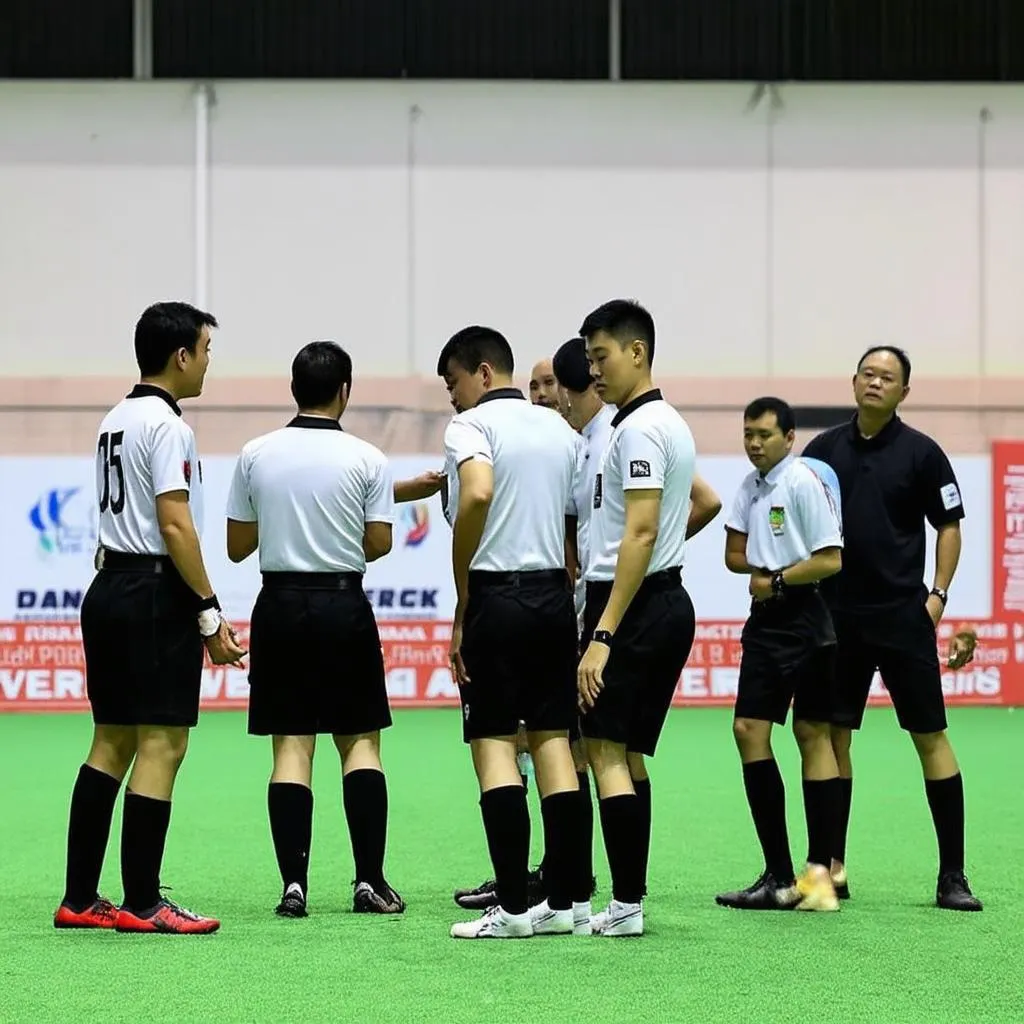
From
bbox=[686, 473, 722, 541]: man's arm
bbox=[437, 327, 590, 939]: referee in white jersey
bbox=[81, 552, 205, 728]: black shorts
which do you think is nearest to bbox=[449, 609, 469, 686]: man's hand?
bbox=[437, 327, 590, 939]: referee in white jersey

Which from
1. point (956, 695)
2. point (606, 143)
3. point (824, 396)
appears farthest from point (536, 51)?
point (956, 695)

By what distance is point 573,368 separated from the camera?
634cm

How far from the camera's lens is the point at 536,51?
15648mm

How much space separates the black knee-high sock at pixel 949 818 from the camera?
6.12 metres

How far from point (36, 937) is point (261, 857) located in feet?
5.51

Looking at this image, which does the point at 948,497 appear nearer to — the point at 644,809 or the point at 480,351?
the point at 644,809

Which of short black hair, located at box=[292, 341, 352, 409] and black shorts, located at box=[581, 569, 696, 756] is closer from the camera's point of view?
black shorts, located at box=[581, 569, 696, 756]

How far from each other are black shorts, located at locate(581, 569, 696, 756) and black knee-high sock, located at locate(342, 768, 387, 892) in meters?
0.80

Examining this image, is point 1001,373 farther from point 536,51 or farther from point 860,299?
point 536,51

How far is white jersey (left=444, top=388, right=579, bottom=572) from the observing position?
552 cm

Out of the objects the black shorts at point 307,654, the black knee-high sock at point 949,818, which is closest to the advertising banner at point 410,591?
the black knee-high sock at point 949,818

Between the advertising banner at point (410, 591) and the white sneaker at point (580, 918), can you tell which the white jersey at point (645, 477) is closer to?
the white sneaker at point (580, 918)

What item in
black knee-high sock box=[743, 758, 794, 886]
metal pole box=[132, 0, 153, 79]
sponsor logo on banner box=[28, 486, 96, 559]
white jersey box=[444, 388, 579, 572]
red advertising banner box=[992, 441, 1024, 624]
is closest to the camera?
white jersey box=[444, 388, 579, 572]

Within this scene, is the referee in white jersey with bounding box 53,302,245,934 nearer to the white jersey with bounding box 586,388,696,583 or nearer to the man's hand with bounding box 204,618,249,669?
the man's hand with bounding box 204,618,249,669
